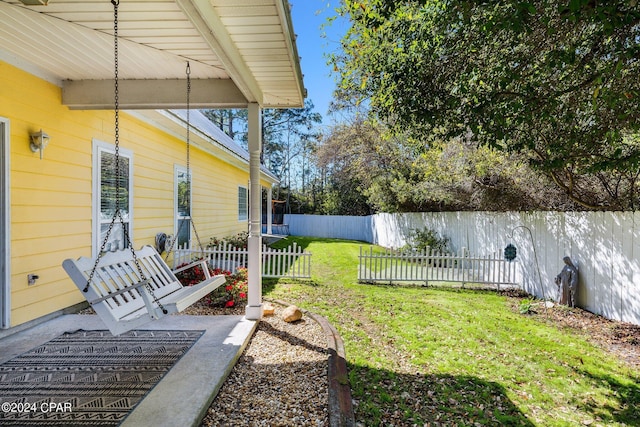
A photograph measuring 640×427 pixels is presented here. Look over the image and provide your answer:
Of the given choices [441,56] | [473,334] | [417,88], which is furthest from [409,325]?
[441,56]

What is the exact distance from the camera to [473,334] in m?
4.81

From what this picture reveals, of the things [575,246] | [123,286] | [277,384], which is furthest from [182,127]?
[575,246]

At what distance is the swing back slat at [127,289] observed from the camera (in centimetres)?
285

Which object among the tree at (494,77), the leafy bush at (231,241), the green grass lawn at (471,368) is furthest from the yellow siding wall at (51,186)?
the tree at (494,77)

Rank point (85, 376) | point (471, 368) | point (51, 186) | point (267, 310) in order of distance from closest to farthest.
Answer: point (85, 376)
point (471, 368)
point (51, 186)
point (267, 310)

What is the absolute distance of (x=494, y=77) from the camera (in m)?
4.06

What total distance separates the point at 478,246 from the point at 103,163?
28.7ft

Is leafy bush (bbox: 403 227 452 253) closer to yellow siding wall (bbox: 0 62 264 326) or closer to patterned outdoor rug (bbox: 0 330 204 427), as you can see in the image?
yellow siding wall (bbox: 0 62 264 326)

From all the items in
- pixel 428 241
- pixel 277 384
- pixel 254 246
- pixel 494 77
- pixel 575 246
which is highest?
pixel 494 77

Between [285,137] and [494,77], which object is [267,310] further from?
[285,137]

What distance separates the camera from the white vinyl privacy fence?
16.5ft

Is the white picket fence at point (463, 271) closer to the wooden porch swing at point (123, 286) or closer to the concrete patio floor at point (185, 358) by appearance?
the concrete patio floor at point (185, 358)

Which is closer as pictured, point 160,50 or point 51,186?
point 160,50

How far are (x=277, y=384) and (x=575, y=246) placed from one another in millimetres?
5684
